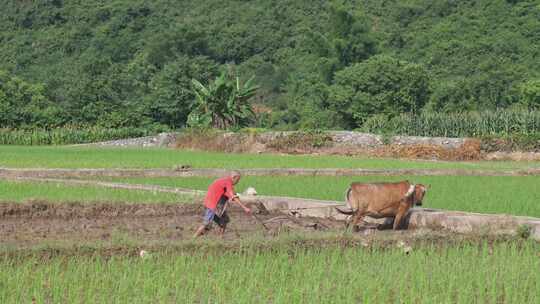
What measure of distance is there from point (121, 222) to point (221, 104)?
3019 cm

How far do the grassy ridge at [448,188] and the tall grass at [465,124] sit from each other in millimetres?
12509

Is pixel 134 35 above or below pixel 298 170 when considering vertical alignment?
above

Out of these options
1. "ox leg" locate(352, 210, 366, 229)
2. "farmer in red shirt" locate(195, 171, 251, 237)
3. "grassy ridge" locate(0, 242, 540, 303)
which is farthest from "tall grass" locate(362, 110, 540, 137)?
"grassy ridge" locate(0, 242, 540, 303)

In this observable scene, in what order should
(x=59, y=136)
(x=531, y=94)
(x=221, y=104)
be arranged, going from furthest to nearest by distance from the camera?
1. (x=531, y=94)
2. (x=59, y=136)
3. (x=221, y=104)

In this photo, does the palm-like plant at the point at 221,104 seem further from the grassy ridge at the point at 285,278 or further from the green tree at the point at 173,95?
the grassy ridge at the point at 285,278

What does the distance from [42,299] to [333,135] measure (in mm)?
27638

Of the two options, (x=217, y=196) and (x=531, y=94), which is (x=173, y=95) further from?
(x=217, y=196)

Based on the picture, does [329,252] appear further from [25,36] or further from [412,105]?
[25,36]

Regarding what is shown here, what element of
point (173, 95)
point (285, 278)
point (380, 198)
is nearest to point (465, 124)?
point (173, 95)

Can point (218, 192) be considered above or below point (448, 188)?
above

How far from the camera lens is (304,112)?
51125 millimetres

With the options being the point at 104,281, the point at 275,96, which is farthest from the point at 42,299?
the point at 275,96

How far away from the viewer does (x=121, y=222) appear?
12.5m

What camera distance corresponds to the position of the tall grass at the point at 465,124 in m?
33.6
